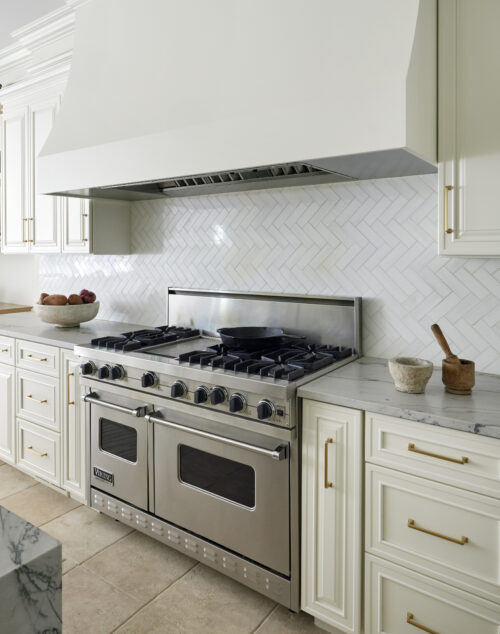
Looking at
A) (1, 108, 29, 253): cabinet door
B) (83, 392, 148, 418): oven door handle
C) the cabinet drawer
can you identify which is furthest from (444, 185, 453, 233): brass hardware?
(1, 108, 29, 253): cabinet door

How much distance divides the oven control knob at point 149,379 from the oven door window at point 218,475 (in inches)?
11.8

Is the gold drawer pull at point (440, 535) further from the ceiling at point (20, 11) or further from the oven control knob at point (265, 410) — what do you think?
the ceiling at point (20, 11)

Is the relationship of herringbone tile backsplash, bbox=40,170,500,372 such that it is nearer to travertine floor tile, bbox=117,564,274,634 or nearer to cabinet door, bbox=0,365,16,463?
cabinet door, bbox=0,365,16,463

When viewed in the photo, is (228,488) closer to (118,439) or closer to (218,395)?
(218,395)

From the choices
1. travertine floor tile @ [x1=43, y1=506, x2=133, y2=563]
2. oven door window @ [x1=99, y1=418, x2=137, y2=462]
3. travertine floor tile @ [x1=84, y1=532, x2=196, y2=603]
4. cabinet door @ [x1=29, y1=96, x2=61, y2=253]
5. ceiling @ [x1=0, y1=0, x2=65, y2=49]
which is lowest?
travertine floor tile @ [x1=84, y1=532, x2=196, y2=603]

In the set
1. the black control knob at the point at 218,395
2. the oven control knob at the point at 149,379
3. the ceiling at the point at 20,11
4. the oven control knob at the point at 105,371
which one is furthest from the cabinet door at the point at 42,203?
the black control knob at the point at 218,395

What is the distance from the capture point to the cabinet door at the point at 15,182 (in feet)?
10.5

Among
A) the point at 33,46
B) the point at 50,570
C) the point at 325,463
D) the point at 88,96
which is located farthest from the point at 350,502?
the point at 33,46

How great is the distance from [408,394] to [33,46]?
3.23m

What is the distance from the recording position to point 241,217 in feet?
8.56

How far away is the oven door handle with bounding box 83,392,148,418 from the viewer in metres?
2.18

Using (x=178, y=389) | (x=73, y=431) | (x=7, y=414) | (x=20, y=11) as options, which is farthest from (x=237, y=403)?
(x=20, y=11)

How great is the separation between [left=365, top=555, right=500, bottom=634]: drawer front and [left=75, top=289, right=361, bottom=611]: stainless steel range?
0.95 feet

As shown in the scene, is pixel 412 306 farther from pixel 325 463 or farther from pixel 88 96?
pixel 88 96
